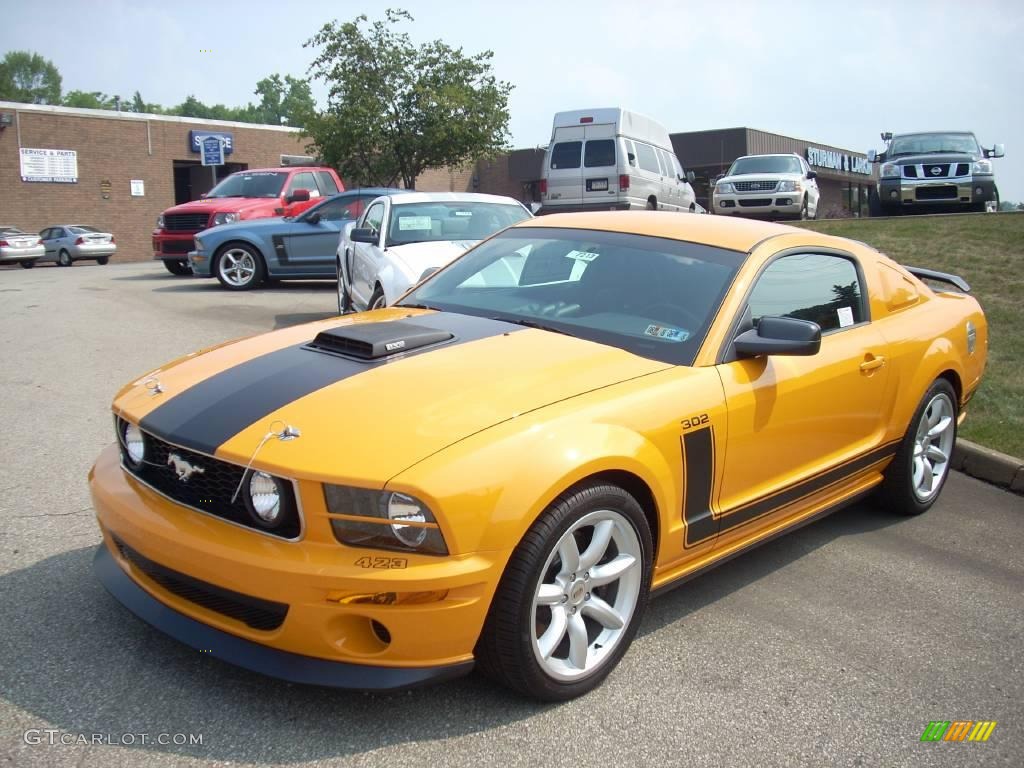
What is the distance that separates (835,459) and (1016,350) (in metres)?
5.26

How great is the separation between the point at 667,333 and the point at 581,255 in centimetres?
73

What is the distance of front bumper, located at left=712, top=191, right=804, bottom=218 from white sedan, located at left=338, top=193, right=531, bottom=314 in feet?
34.8

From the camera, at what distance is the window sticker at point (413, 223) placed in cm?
957

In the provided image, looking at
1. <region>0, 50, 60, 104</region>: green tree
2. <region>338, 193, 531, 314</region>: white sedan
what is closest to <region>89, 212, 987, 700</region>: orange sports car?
<region>338, 193, 531, 314</region>: white sedan

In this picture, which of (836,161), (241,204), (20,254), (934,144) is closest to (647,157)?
Answer: (934,144)

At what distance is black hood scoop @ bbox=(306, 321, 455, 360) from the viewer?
3566 mm

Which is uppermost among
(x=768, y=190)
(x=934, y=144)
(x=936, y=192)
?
(x=934, y=144)

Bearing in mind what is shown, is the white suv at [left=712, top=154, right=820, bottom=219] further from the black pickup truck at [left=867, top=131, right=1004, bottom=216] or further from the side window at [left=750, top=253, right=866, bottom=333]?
the side window at [left=750, top=253, right=866, bottom=333]

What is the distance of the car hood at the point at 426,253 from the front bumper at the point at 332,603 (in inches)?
235

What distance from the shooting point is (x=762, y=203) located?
64.5 feet

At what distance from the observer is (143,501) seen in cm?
317

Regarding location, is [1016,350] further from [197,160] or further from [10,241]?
[197,160]

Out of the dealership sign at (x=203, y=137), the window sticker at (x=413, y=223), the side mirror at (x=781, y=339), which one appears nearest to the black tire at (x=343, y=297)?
the window sticker at (x=413, y=223)

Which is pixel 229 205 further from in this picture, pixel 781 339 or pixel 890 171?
pixel 781 339
